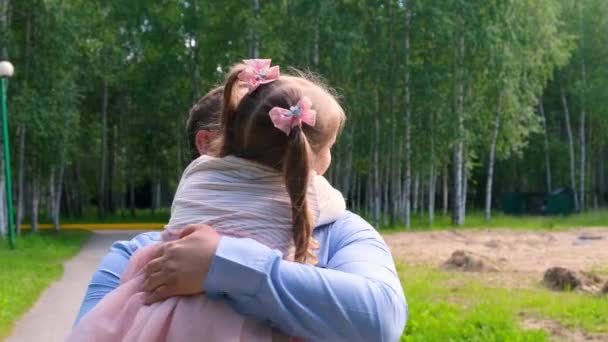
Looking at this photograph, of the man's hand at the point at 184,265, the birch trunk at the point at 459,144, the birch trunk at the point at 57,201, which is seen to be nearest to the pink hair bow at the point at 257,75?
the man's hand at the point at 184,265

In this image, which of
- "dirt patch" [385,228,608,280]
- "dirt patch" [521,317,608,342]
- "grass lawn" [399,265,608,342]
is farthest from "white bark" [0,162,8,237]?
"dirt patch" [521,317,608,342]

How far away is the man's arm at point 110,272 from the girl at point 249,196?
11 cm

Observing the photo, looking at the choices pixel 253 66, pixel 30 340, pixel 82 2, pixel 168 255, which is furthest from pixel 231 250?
pixel 82 2

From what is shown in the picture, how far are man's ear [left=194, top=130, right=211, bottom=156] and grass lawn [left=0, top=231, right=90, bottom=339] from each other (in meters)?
6.87

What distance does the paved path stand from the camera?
819cm

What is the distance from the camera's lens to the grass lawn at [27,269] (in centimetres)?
981

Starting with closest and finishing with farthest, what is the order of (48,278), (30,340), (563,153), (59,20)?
(30,340) → (48,278) → (59,20) → (563,153)

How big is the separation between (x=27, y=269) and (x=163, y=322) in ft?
45.1

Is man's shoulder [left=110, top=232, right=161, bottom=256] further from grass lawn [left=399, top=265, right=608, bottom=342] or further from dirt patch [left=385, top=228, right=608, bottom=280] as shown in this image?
dirt patch [left=385, top=228, right=608, bottom=280]

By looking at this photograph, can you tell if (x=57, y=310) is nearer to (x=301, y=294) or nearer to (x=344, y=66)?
(x=301, y=294)

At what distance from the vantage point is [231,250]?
4.68 ft

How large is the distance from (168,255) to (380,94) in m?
30.0

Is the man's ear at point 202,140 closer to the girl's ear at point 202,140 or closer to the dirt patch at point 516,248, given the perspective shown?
the girl's ear at point 202,140

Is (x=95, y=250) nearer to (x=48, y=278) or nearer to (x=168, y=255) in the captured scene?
(x=48, y=278)
